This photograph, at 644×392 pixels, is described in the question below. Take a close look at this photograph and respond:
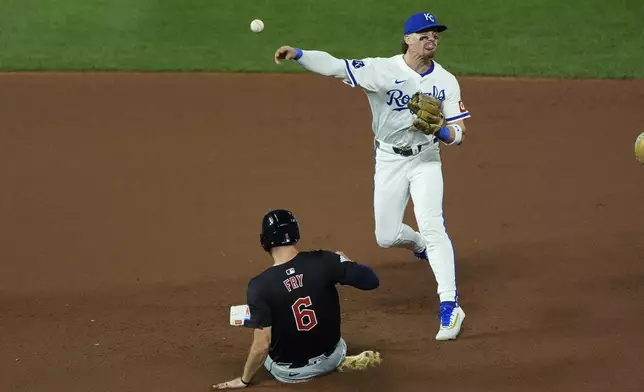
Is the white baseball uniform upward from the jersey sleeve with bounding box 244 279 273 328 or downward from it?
upward

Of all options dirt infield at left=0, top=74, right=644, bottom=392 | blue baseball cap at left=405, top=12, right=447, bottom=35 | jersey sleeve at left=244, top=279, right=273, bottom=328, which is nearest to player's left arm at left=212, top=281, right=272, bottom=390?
jersey sleeve at left=244, top=279, right=273, bottom=328

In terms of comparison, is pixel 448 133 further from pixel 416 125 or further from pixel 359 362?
pixel 359 362

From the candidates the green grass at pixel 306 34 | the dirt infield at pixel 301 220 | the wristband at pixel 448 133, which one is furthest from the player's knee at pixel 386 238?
the green grass at pixel 306 34

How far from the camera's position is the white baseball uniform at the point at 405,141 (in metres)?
7.12

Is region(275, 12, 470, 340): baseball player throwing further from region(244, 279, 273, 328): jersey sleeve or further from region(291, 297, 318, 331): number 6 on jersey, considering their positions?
region(244, 279, 273, 328): jersey sleeve

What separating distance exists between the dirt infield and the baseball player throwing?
56 centimetres

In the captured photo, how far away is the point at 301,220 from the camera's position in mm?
9156

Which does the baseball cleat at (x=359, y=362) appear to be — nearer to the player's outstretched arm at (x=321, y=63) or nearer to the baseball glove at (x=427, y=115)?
the baseball glove at (x=427, y=115)

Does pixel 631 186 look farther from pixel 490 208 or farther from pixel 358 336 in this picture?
pixel 358 336

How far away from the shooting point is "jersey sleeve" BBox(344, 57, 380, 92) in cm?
717

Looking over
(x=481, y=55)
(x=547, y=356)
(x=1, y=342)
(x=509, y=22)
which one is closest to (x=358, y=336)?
(x=547, y=356)

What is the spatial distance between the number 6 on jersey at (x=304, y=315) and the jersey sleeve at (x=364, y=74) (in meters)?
1.83

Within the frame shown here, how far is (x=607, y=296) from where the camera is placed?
7.61m

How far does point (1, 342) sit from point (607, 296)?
4399 mm
